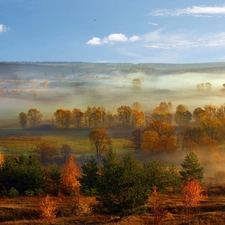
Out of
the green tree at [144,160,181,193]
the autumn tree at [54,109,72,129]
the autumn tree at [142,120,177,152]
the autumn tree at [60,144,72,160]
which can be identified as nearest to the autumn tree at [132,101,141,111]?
the autumn tree at [54,109,72,129]

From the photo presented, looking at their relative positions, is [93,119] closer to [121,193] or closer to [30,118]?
[30,118]

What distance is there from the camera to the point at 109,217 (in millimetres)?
29922

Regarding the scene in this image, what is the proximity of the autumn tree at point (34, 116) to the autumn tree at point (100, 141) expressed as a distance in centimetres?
2603

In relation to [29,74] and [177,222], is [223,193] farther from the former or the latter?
[29,74]

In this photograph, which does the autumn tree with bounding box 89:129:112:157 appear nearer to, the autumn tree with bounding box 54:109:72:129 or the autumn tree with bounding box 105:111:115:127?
the autumn tree with bounding box 105:111:115:127

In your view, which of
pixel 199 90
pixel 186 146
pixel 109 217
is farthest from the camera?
pixel 199 90

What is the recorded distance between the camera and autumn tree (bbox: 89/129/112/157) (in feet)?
281

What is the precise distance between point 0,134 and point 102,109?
3758 cm

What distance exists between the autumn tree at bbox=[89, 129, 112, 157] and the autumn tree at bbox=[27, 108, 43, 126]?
85.4ft

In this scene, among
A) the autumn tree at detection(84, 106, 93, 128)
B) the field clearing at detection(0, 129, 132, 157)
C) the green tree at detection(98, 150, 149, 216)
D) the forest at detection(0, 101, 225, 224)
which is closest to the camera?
the green tree at detection(98, 150, 149, 216)

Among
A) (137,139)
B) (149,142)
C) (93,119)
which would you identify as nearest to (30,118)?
(93,119)

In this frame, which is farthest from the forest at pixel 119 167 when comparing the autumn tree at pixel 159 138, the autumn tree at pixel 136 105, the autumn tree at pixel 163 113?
the autumn tree at pixel 136 105

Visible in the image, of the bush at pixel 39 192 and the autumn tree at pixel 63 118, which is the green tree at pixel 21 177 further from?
the autumn tree at pixel 63 118

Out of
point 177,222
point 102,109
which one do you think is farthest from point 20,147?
point 177,222
